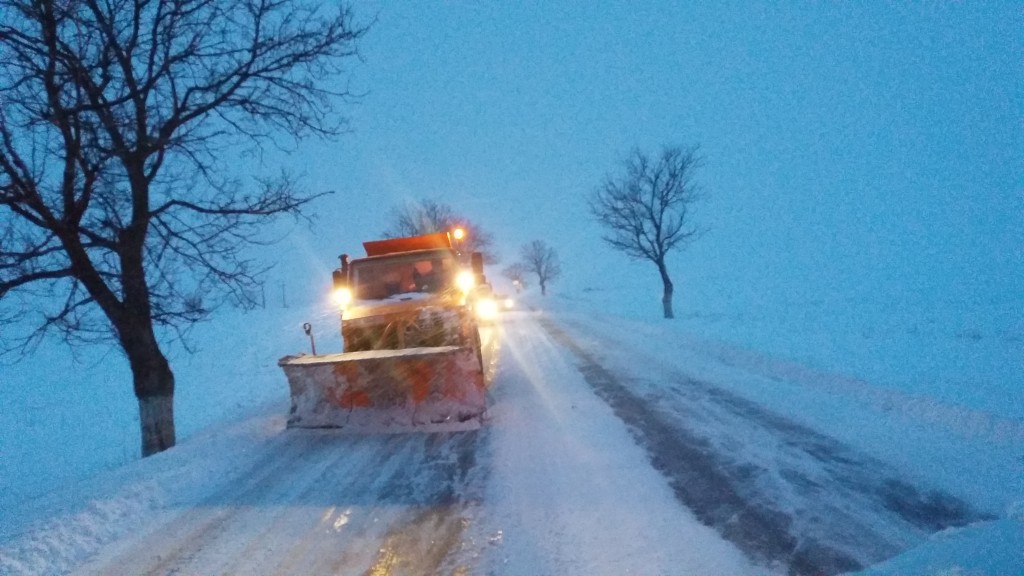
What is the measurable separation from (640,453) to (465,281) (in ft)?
18.1

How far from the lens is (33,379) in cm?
2875

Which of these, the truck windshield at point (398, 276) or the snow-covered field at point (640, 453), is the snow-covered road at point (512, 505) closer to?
the snow-covered field at point (640, 453)

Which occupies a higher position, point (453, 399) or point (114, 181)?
point (114, 181)

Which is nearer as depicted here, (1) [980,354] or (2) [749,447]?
(2) [749,447]

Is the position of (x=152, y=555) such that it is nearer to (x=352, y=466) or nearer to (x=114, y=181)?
(x=352, y=466)

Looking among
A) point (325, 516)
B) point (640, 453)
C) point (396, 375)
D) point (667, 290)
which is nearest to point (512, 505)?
point (325, 516)

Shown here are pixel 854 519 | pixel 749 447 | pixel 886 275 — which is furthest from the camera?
pixel 886 275

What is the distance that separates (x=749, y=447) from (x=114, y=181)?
835cm

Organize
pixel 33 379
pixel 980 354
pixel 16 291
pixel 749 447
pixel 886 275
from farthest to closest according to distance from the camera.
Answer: pixel 886 275 → pixel 33 379 → pixel 980 354 → pixel 16 291 → pixel 749 447

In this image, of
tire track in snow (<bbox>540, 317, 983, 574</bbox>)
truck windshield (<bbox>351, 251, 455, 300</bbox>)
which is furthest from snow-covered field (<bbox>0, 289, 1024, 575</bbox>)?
truck windshield (<bbox>351, 251, 455, 300</bbox>)

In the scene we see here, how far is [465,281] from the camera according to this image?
10.8m

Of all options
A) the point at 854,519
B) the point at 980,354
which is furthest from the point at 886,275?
the point at 854,519

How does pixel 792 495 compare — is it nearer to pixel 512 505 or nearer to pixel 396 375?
pixel 512 505

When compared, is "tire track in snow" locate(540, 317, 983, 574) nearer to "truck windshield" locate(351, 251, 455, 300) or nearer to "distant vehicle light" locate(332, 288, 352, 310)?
"truck windshield" locate(351, 251, 455, 300)
